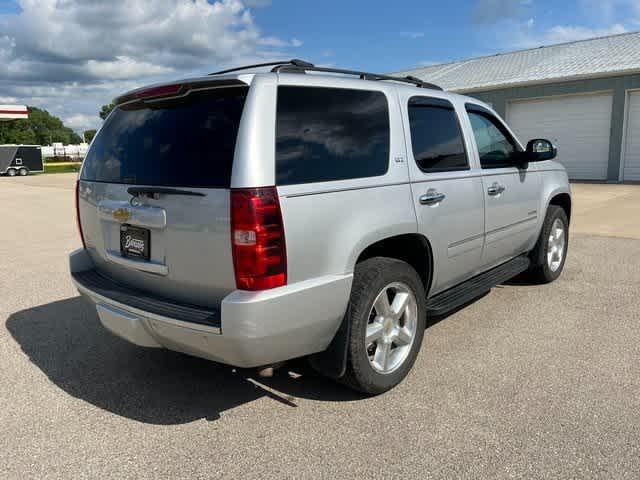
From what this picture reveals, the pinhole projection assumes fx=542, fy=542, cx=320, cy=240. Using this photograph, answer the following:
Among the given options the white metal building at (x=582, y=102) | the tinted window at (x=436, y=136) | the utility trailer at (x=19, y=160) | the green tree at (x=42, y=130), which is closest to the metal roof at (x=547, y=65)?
the white metal building at (x=582, y=102)

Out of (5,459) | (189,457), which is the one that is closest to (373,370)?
(189,457)

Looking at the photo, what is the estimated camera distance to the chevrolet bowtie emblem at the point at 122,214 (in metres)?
3.06

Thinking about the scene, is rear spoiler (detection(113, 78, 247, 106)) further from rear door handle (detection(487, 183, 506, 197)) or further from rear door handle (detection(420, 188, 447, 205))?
rear door handle (detection(487, 183, 506, 197))

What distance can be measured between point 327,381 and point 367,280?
874 millimetres

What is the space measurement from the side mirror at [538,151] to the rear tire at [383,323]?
2.01 metres

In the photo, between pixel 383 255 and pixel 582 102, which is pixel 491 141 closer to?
pixel 383 255

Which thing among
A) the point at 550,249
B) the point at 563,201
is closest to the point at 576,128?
the point at 563,201

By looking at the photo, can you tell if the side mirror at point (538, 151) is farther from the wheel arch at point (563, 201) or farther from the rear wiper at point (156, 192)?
the rear wiper at point (156, 192)

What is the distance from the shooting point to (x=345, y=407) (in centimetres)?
323

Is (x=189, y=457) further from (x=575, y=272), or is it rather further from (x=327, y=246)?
(x=575, y=272)

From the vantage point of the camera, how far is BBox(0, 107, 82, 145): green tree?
99775 mm

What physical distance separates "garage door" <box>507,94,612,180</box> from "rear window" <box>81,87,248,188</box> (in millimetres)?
19054

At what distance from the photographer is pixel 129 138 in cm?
333

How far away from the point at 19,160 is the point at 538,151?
131 ft
